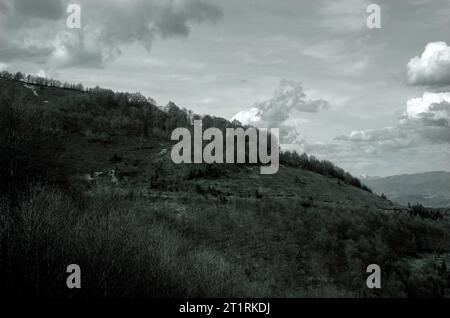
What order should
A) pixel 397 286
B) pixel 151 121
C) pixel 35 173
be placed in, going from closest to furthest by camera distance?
1. pixel 397 286
2. pixel 35 173
3. pixel 151 121

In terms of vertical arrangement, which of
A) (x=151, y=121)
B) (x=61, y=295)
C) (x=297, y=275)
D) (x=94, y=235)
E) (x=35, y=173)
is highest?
(x=151, y=121)

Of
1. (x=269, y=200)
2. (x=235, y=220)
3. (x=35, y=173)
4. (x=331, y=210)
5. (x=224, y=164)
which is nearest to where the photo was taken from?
(x=35, y=173)

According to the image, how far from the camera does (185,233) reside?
21.5 meters

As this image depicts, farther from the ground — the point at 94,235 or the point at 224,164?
the point at 224,164

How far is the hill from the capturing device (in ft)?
35.6

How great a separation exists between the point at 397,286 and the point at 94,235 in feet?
33.6

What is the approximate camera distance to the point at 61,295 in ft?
32.3

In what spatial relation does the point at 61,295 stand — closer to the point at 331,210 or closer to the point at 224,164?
the point at 331,210

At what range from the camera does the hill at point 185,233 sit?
10.8m

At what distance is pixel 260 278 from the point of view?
16.6 meters

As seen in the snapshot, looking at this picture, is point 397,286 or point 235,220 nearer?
point 397,286

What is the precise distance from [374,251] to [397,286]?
5.13 m
